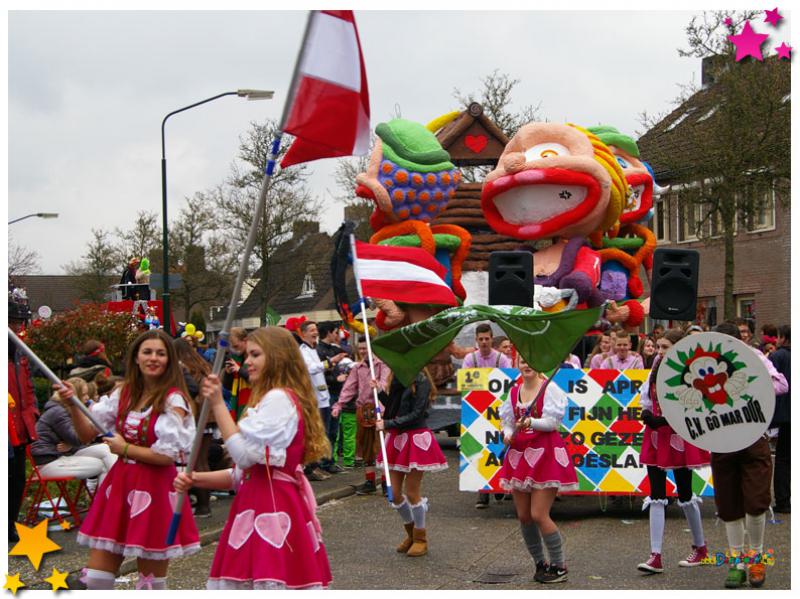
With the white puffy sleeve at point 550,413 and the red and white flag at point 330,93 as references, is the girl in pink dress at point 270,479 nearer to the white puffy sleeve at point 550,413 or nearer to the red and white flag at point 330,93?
the red and white flag at point 330,93

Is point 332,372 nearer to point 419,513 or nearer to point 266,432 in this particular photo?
point 419,513

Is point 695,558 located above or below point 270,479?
below

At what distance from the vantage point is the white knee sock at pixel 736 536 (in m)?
7.26

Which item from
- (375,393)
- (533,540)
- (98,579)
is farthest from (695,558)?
(98,579)

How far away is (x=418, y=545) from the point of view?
859 centimetres

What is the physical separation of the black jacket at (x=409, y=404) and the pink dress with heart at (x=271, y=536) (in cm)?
348

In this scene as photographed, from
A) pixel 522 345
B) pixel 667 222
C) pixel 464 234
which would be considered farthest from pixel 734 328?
pixel 667 222

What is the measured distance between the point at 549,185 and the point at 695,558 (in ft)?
31.2

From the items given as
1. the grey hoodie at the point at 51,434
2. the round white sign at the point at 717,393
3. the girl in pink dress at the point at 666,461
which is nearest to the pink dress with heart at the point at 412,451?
the girl in pink dress at the point at 666,461

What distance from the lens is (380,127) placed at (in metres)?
17.7

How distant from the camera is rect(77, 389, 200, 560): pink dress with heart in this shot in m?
5.78
